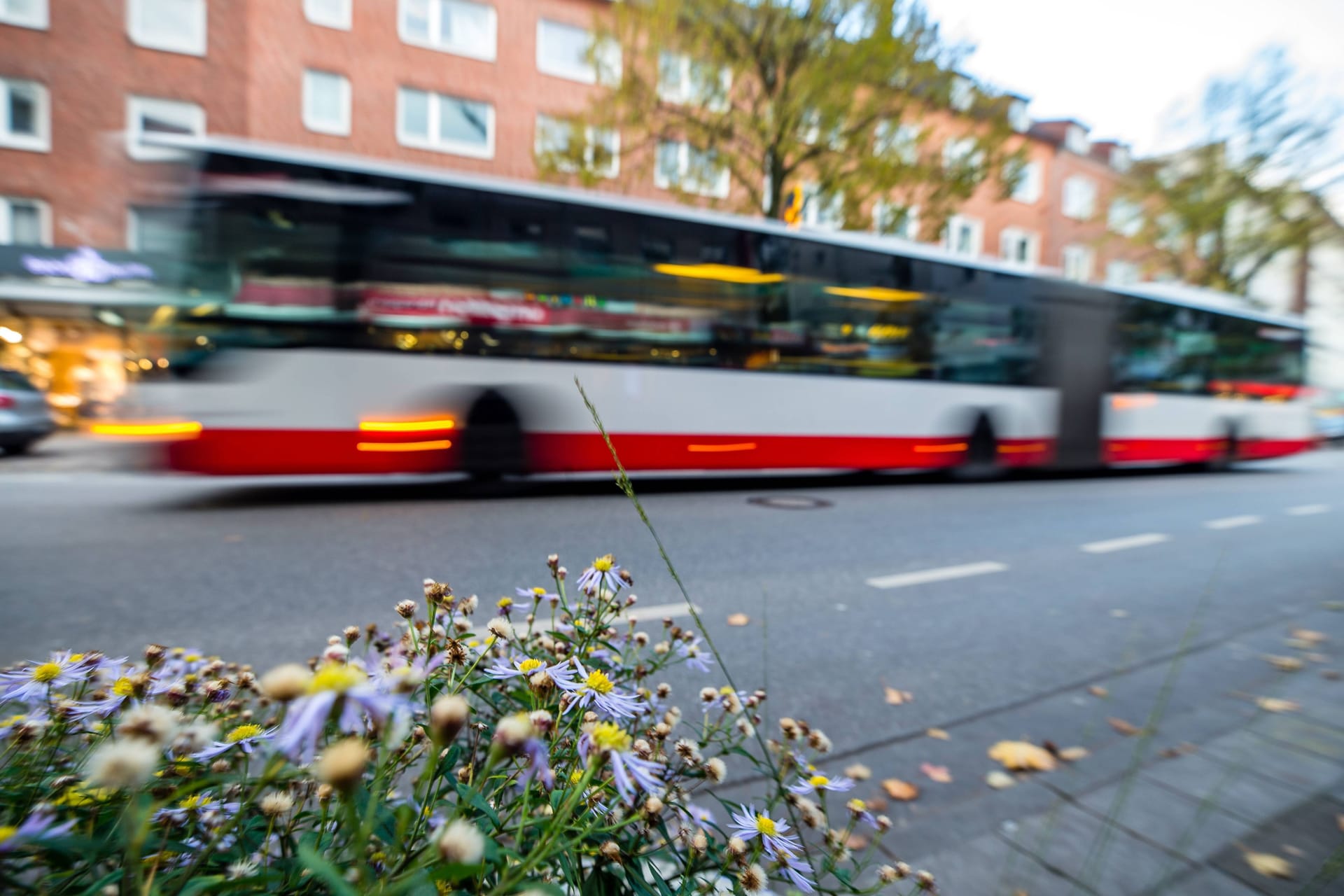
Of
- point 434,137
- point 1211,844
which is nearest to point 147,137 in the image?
point 1211,844

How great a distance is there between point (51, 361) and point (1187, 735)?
20516 mm

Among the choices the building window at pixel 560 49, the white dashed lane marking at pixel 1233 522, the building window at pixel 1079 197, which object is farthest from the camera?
the building window at pixel 1079 197

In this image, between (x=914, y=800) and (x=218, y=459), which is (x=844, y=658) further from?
(x=218, y=459)

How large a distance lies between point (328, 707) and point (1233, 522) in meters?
9.91

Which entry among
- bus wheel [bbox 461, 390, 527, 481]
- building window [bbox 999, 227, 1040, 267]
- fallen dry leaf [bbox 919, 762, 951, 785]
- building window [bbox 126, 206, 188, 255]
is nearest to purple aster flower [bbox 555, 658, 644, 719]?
fallen dry leaf [bbox 919, 762, 951, 785]

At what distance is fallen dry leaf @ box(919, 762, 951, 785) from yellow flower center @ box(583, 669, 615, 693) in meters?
1.84

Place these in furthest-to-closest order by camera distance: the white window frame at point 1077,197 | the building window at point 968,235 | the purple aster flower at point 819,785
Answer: the white window frame at point 1077,197, the building window at point 968,235, the purple aster flower at point 819,785

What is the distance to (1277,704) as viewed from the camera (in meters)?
2.86

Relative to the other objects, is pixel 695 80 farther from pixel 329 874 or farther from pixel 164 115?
pixel 329 874

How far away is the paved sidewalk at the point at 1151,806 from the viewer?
1.72m

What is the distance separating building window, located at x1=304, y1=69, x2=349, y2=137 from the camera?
1622 cm

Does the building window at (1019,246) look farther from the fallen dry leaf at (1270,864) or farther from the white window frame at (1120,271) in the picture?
the fallen dry leaf at (1270,864)

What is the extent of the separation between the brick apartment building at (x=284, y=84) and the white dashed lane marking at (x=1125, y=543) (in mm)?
→ 7606

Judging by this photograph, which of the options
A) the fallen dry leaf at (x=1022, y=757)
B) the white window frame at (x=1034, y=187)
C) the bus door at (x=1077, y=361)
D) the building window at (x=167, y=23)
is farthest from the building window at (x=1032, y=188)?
the fallen dry leaf at (x=1022, y=757)
